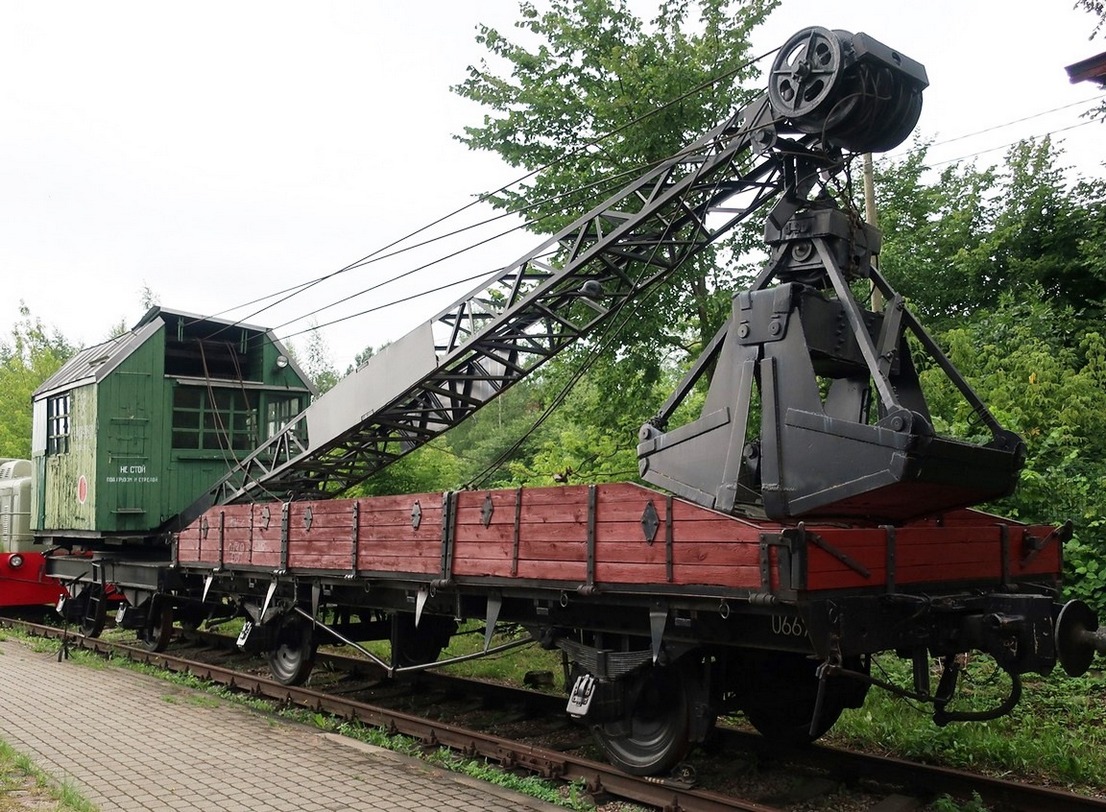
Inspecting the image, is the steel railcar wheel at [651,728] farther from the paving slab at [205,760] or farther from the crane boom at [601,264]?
the crane boom at [601,264]

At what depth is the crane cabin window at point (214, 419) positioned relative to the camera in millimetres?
12492

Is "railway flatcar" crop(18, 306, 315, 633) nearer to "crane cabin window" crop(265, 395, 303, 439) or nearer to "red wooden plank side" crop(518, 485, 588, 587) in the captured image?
"crane cabin window" crop(265, 395, 303, 439)

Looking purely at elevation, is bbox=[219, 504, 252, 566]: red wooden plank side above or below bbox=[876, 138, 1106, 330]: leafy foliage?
below

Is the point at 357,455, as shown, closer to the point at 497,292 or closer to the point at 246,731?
the point at 497,292

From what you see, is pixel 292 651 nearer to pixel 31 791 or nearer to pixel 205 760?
pixel 205 760

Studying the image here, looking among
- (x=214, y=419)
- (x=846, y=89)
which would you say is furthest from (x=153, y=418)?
(x=846, y=89)

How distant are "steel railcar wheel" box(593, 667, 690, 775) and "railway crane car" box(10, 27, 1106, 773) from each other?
2 centimetres

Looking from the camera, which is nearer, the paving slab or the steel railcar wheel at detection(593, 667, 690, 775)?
the paving slab

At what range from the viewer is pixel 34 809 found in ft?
16.7

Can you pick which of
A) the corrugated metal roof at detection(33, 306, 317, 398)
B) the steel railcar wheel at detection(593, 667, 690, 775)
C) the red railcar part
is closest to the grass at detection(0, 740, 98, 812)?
the steel railcar wheel at detection(593, 667, 690, 775)

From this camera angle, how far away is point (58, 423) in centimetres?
1297

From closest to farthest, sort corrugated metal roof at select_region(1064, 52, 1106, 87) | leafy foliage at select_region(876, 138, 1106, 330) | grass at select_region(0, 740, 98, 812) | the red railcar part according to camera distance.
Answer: grass at select_region(0, 740, 98, 812) → corrugated metal roof at select_region(1064, 52, 1106, 87) → the red railcar part → leafy foliage at select_region(876, 138, 1106, 330)

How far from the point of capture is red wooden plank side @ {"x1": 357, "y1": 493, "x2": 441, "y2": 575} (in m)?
6.84

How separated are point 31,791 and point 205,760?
3.92 ft
